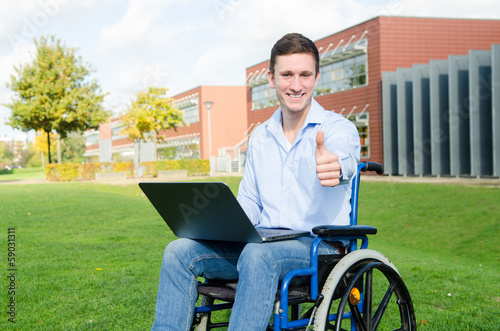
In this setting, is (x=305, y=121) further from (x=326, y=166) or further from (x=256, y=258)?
(x=256, y=258)

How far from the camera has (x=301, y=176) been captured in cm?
251

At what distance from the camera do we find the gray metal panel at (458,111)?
21812 millimetres

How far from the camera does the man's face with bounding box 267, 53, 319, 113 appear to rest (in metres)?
2.57

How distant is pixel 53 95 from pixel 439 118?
21.2 m

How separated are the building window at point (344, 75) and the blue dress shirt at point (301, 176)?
2693 centimetres

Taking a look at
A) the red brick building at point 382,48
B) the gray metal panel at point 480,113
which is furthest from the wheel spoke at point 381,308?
the red brick building at point 382,48

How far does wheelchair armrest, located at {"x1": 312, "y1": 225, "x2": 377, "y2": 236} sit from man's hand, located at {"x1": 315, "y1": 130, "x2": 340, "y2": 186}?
23 centimetres

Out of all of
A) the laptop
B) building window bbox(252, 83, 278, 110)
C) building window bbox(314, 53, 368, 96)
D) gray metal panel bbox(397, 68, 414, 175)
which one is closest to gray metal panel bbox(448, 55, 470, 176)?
gray metal panel bbox(397, 68, 414, 175)

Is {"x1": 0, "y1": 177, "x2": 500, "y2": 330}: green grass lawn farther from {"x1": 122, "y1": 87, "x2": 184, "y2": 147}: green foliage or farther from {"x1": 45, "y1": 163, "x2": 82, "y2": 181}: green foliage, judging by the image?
{"x1": 122, "y1": 87, "x2": 184, "y2": 147}: green foliage

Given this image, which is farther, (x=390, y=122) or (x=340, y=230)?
(x=390, y=122)

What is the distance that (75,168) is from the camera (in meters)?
29.7

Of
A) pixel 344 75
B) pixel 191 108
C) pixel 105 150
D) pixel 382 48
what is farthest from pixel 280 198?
pixel 105 150
